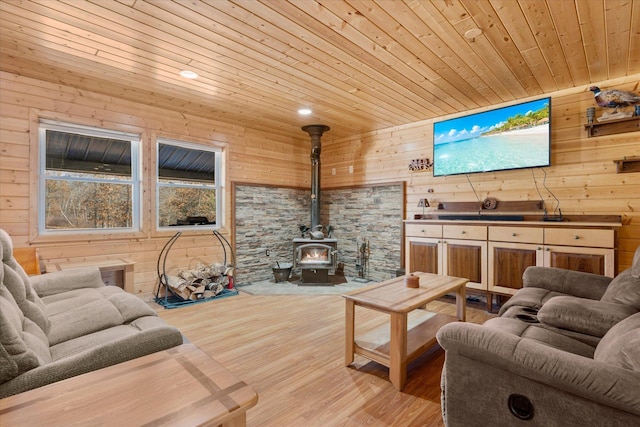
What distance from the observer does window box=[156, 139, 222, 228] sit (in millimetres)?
4367

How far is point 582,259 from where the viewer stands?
118 inches

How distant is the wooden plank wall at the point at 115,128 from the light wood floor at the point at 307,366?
0.98 metres

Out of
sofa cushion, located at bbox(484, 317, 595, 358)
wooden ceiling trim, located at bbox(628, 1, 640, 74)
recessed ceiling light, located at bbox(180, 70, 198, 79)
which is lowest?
sofa cushion, located at bbox(484, 317, 595, 358)

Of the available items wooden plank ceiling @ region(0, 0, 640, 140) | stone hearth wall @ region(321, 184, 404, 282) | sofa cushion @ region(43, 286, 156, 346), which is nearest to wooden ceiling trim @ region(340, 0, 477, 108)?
wooden plank ceiling @ region(0, 0, 640, 140)

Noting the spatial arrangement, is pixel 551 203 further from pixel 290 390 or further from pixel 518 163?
pixel 290 390

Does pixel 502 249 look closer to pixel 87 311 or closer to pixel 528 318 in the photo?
pixel 528 318

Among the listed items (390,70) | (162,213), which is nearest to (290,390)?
(390,70)

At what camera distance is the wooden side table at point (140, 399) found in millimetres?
868

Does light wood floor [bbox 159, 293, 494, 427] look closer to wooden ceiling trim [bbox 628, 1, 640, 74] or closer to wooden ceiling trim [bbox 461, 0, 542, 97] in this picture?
wooden ceiling trim [bbox 461, 0, 542, 97]

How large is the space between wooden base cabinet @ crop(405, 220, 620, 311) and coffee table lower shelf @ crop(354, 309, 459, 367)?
888 mm

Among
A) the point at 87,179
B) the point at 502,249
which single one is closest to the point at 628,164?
the point at 502,249

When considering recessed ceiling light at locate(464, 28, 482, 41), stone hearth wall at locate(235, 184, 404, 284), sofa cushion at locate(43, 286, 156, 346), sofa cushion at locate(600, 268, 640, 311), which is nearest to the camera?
sofa cushion at locate(600, 268, 640, 311)

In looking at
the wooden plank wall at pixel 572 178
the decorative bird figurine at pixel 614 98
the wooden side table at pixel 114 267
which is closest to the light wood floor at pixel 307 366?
the wooden side table at pixel 114 267

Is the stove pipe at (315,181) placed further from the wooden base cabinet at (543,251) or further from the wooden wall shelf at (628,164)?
the wooden wall shelf at (628,164)
